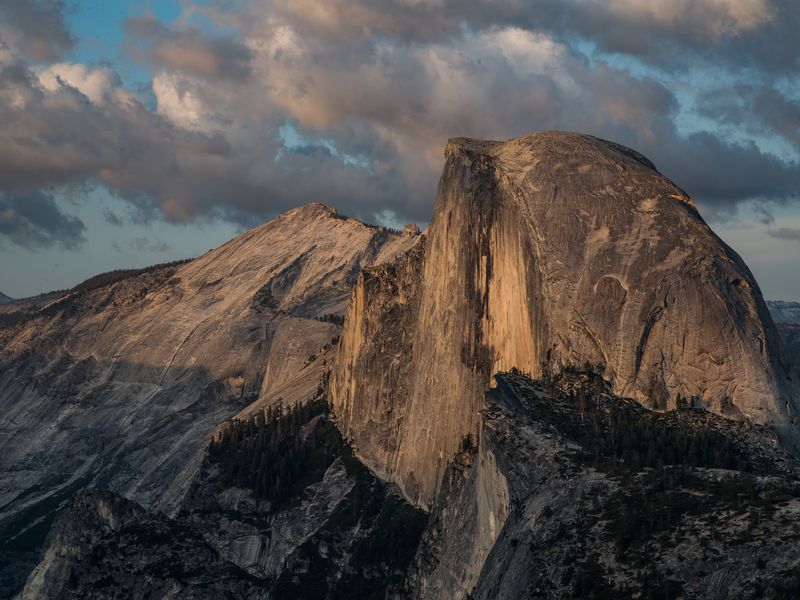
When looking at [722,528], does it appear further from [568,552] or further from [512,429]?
[512,429]

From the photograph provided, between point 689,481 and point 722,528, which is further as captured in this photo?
point 689,481

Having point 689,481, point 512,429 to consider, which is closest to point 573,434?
point 512,429

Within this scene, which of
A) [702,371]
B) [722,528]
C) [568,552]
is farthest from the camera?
[702,371]

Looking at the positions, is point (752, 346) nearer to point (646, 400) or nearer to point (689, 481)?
point (646, 400)

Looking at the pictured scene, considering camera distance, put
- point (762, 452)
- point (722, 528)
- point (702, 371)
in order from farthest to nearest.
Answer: point (702, 371)
point (762, 452)
point (722, 528)

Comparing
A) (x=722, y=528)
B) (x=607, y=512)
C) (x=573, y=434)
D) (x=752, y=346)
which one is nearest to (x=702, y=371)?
(x=752, y=346)

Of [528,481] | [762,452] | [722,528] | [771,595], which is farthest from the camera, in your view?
[762,452]

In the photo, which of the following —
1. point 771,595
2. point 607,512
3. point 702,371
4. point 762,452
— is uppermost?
point 702,371

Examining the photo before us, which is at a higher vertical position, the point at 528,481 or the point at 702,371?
the point at 702,371

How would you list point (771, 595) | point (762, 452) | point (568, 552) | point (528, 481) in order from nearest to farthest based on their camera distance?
1. point (771, 595)
2. point (568, 552)
3. point (528, 481)
4. point (762, 452)
